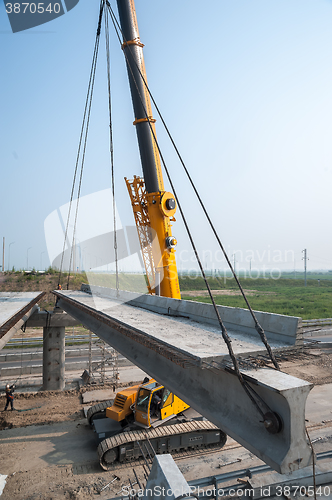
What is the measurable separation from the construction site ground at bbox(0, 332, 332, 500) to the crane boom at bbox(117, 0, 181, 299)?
6184 millimetres

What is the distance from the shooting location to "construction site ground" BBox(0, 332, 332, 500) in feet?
35.3

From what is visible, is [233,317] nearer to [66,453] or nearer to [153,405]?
[153,405]

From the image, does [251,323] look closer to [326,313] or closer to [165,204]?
[165,204]

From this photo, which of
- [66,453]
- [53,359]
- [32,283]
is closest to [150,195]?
[66,453]

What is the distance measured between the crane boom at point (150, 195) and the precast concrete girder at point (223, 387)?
5417mm

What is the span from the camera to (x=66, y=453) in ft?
42.6

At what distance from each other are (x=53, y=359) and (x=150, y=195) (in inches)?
505

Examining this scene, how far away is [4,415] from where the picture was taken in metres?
16.6

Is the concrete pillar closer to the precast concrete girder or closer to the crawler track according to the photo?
the crawler track

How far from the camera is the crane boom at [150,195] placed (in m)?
14.1

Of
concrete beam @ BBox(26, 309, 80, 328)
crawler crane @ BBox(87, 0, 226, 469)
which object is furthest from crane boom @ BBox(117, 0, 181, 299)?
concrete beam @ BBox(26, 309, 80, 328)

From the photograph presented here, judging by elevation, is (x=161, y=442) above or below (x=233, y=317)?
below

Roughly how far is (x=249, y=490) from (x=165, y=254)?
8481 mm

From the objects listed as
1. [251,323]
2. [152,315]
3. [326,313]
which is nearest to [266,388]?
[251,323]
